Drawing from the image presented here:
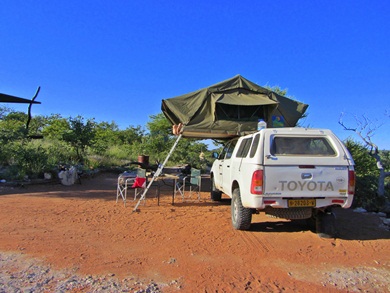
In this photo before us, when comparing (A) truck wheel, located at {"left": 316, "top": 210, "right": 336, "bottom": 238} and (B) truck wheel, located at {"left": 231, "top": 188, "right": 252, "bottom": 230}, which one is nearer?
(A) truck wheel, located at {"left": 316, "top": 210, "right": 336, "bottom": 238}

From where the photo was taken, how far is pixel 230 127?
877 centimetres

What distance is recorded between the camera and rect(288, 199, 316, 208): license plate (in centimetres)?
521

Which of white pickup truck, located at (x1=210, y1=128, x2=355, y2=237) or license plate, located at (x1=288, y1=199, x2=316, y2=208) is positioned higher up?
white pickup truck, located at (x1=210, y1=128, x2=355, y2=237)

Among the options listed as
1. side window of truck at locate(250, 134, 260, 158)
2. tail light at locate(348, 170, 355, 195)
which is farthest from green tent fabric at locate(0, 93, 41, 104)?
tail light at locate(348, 170, 355, 195)

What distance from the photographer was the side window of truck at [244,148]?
6153 mm

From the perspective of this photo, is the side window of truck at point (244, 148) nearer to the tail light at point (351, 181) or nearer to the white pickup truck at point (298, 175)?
the white pickup truck at point (298, 175)

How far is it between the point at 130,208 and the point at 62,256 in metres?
3.38

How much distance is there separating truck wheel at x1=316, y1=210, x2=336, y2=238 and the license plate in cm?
60

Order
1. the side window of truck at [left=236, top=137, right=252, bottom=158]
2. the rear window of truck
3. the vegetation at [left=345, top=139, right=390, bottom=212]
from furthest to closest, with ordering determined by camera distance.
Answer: the vegetation at [left=345, top=139, right=390, bottom=212]
the side window of truck at [left=236, top=137, right=252, bottom=158]
the rear window of truck

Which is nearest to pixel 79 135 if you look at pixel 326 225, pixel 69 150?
pixel 69 150

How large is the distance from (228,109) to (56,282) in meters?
6.71

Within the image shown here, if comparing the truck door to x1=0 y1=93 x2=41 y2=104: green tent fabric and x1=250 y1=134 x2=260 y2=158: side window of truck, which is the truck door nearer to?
x1=250 y1=134 x2=260 y2=158: side window of truck

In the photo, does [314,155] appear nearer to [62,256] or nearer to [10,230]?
[62,256]

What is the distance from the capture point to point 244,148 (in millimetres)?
6422
